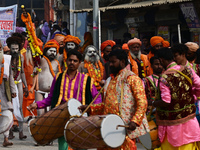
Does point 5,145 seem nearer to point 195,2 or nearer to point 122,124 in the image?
point 122,124

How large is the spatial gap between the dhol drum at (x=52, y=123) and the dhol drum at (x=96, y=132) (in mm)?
706

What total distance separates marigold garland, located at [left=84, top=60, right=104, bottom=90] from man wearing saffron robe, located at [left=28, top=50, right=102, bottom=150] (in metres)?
4.04

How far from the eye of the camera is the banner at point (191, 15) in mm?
15852

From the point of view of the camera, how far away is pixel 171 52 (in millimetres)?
6824

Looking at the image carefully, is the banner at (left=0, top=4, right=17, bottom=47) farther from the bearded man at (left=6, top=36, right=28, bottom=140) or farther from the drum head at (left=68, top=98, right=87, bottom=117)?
the drum head at (left=68, top=98, right=87, bottom=117)

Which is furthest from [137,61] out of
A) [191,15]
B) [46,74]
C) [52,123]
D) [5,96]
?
[52,123]

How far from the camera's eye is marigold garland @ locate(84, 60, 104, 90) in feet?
38.0

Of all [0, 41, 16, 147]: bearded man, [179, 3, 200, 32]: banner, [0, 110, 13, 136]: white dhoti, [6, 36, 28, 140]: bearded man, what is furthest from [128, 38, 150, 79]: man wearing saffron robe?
[179, 3, 200, 32]: banner

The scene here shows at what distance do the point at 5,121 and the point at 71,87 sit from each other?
255 centimetres

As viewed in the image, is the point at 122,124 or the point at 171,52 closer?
the point at 122,124

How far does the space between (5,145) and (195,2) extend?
8201 millimetres

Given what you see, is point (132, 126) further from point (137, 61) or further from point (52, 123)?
point (137, 61)

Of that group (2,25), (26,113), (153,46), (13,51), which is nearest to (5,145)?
(13,51)

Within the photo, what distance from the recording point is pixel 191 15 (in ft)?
52.6
